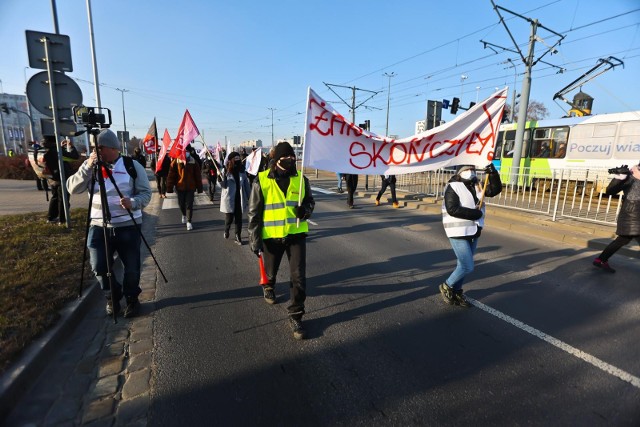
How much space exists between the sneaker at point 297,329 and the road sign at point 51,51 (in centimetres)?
617

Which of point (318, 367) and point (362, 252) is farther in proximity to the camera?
point (362, 252)

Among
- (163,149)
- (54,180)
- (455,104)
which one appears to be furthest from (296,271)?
(455,104)

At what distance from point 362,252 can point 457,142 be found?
2928 millimetres

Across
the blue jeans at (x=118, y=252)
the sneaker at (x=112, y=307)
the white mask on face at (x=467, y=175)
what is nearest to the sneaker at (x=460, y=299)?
the white mask on face at (x=467, y=175)

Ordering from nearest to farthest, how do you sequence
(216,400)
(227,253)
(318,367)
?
1. (216,400)
2. (318,367)
3. (227,253)

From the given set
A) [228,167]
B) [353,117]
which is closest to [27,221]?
[228,167]

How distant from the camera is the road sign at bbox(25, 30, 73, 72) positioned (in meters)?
5.85

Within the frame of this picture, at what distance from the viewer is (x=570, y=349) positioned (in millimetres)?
3207

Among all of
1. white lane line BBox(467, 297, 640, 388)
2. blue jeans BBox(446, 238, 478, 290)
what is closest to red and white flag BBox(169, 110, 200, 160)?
blue jeans BBox(446, 238, 478, 290)

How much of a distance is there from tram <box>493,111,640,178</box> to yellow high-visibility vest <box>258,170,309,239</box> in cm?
1047

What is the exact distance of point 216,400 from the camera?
99.7 inches

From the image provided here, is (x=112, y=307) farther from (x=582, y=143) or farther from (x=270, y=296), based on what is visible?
(x=582, y=143)

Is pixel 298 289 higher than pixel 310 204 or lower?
lower

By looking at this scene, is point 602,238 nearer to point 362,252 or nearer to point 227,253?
point 362,252
